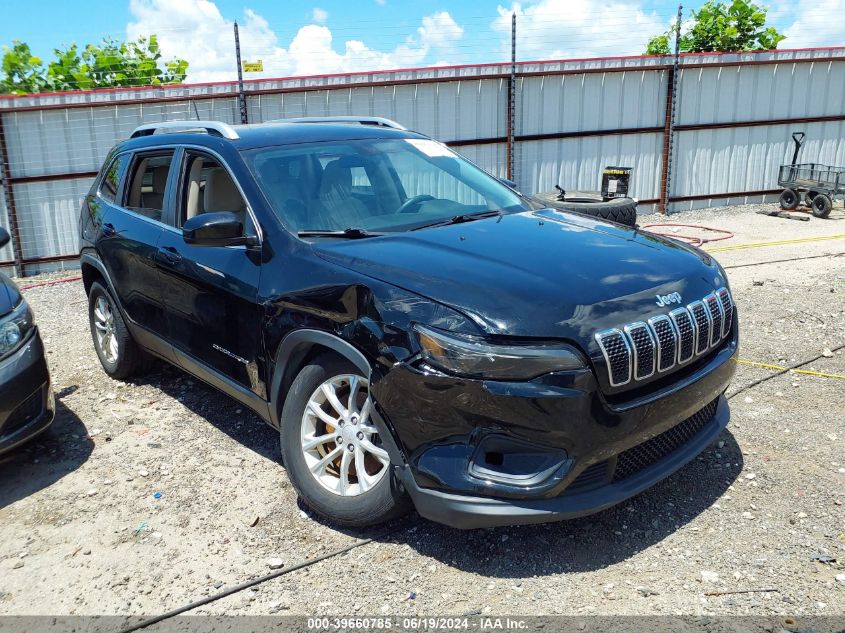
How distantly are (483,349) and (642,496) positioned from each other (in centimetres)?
143

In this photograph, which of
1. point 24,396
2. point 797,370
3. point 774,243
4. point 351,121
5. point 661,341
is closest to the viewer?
point 661,341

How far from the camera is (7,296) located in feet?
14.4

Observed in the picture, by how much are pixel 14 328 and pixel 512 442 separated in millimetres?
3064

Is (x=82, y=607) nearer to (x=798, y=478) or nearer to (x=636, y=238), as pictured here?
(x=636, y=238)

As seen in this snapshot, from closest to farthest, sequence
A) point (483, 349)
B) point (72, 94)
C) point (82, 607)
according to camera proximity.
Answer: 1. point (483, 349)
2. point (82, 607)
3. point (72, 94)

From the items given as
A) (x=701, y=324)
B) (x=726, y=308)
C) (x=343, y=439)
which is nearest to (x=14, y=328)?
(x=343, y=439)

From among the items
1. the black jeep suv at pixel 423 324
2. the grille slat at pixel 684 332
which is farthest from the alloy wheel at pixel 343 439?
the grille slat at pixel 684 332

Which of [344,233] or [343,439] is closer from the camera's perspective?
[343,439]

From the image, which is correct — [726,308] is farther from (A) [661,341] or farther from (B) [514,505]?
(B) [514,505]

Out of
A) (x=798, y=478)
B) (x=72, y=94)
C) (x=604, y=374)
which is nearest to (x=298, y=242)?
(x=604, y=374)

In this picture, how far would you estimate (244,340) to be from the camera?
3.77m

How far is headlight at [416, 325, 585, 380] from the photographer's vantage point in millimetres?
2729

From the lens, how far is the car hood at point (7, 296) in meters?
4.24

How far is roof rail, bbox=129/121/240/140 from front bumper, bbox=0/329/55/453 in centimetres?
159
